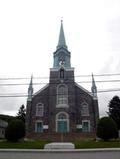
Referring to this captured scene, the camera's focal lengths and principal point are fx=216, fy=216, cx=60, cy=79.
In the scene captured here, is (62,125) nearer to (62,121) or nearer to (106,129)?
(62,121)

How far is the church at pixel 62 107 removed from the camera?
35.5 metres

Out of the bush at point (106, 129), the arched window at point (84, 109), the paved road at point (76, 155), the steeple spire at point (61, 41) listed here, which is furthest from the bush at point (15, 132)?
the steeple spire at point (61, 41)

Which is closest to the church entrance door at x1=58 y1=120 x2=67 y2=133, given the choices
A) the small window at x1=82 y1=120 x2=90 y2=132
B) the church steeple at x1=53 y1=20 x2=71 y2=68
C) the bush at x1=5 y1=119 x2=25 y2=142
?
the small window at x1=82 y1=120 x2=90 y2=132

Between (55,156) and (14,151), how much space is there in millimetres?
2192

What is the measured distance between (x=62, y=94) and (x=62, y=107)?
256 cm

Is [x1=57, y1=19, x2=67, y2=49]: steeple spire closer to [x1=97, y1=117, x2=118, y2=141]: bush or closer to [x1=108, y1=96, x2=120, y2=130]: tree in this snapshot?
[x1=108, y1=96, x2=120, y2=130]: tree

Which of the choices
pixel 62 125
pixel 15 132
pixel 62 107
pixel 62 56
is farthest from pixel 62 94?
pixel 15 132

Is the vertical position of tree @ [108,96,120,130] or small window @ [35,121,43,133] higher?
tree @ [108,96,120,130]

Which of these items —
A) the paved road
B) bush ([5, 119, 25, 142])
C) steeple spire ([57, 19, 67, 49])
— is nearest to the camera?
the paved road

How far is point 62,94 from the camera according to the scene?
37750mm

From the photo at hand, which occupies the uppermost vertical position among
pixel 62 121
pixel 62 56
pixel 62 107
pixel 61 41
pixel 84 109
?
pixel 61 41

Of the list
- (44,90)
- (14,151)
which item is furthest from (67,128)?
(14,151)

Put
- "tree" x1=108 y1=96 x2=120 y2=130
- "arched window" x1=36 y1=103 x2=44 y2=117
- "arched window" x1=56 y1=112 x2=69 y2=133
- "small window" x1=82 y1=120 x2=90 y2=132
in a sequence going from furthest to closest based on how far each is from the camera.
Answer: "tree" x1=108 y1=96 x2=120 y2=130
"arched window" x1=36 y1=103 x2=44 y2=117
"small window" x1=82 y1=120 x2=90 y2=132
"arched window" x1=56 y1=112 x2=69 y2=133

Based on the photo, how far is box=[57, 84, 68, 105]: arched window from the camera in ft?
122
